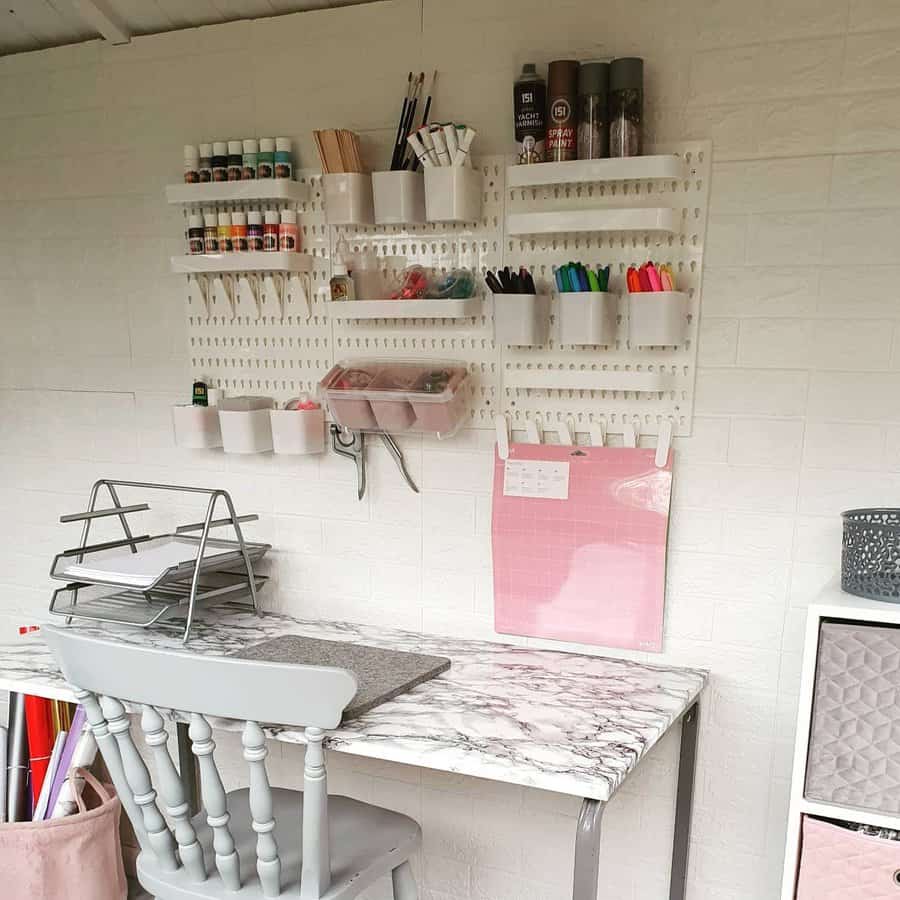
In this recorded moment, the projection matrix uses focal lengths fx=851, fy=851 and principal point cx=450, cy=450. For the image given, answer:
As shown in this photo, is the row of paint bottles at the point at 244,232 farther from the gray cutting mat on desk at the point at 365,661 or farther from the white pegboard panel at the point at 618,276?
the gray cutting mat on desk at the point at 365,661

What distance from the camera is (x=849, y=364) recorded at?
161cm

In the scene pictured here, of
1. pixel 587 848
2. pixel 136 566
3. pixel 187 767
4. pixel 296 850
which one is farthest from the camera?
pixel 187 767

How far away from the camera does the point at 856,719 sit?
139cm

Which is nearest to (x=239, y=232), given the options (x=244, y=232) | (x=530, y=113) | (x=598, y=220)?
(x=244, y=232)

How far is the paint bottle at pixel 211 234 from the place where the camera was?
2.04 meters

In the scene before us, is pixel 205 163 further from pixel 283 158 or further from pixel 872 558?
pixel 872 558

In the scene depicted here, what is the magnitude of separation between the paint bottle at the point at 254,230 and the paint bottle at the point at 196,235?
0.13 meters

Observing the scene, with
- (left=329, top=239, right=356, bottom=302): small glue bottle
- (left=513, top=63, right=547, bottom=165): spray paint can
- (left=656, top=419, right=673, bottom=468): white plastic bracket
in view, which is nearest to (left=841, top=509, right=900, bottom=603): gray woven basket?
(left=656, top=419, right=673, bottom=468): white plastic bracket

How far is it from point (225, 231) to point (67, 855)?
4.88 ft

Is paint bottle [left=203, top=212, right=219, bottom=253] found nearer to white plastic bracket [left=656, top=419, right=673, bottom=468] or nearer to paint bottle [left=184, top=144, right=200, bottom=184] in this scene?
paint bottle [left=184, top=144, right=200, bottom=184]

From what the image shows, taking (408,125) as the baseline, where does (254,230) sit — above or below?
below

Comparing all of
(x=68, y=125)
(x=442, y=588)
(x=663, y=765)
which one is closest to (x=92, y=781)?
(x=442, y=588)

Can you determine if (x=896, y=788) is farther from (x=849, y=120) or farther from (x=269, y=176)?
(x=269, y=176)

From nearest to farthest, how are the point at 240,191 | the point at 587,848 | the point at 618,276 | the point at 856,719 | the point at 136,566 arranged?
the point at 587,848
the point at 856,719
the point at 618,276
the point at 136,566
the point at 240,191
